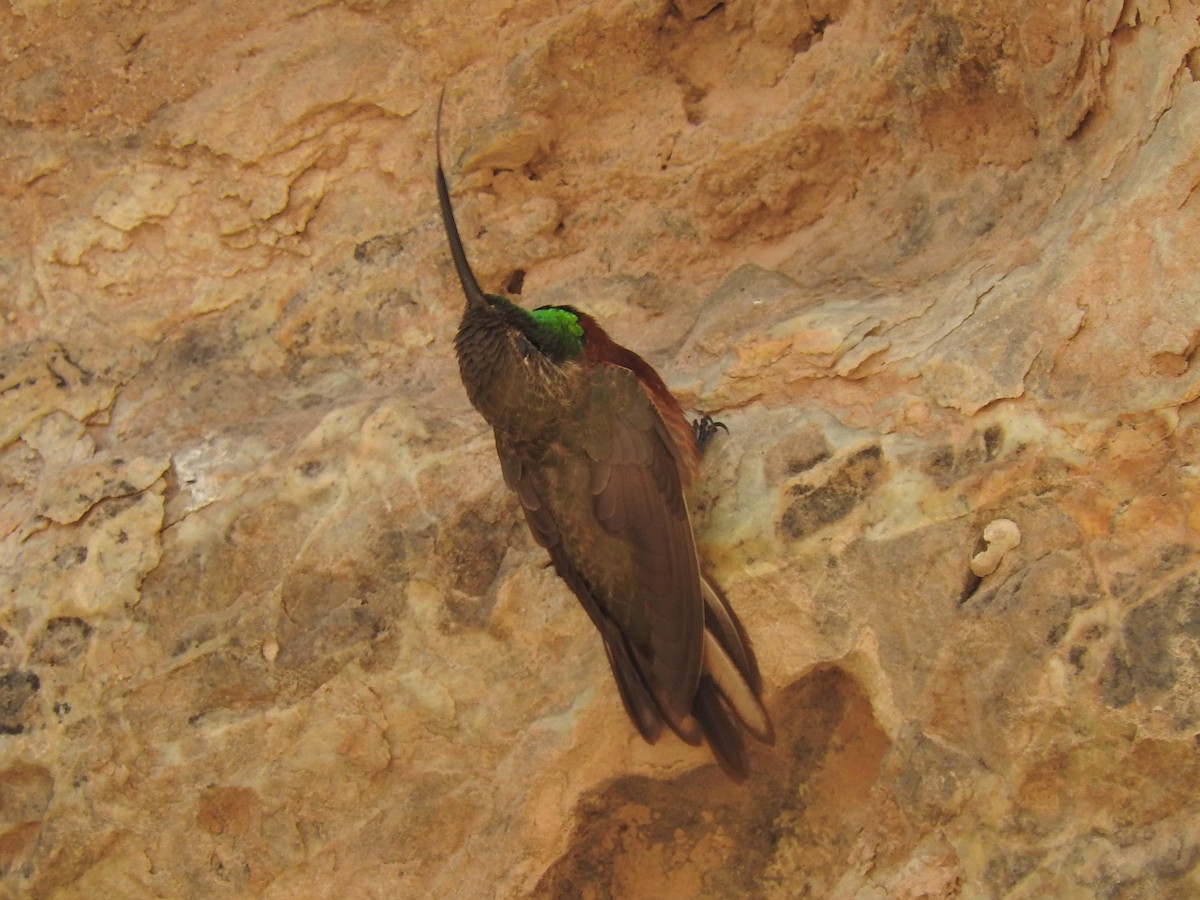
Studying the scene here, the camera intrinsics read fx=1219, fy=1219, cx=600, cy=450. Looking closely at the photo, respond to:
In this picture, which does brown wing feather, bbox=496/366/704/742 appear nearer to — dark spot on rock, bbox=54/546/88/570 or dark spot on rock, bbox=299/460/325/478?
dark spot on rock, bbox=299/460/325/478

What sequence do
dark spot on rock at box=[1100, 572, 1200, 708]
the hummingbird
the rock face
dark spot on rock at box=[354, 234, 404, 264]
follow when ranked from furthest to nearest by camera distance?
1. dark spot on rock at box=[354, 234, 404, 264]
2. the hummingbird
3. the rock face
4. dark spot on rock at box=[1100, 572, 1200, 708]

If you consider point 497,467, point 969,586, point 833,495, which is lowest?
point 969,586

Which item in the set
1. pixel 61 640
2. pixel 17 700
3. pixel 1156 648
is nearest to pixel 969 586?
pixel 1156 648

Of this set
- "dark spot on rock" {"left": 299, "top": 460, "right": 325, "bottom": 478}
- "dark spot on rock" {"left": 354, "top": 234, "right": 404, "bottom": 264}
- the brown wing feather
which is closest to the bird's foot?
the brown wing feather

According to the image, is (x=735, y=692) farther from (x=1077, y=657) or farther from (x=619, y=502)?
(x=1077, y=657)

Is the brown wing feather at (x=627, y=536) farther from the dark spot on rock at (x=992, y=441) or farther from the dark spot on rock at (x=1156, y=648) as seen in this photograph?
the dark spot on rock at (x=1156, y=648)

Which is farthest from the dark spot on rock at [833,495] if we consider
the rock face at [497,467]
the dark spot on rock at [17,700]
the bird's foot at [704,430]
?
the dark spot on rock at [17,700]
